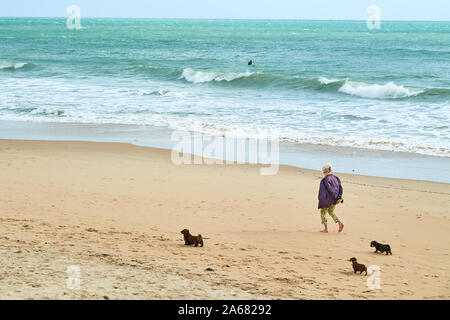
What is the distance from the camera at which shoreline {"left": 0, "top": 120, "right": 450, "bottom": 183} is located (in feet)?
42.7

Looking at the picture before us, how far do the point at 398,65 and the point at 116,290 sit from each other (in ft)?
128

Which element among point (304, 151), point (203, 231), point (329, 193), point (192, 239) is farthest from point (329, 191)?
point (304, 151)

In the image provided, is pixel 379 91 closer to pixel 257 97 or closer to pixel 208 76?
pixel 257 97

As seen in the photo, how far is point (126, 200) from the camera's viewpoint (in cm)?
983

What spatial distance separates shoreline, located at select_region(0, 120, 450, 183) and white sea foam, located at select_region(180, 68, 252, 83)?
16358mm

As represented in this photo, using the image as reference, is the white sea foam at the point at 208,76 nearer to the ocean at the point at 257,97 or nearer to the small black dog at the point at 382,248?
the ocean at the point at 257,97

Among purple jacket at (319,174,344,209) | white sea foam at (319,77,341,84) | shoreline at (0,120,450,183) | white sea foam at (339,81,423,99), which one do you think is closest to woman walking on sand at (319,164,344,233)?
purple jacket at (319,174,344,209)

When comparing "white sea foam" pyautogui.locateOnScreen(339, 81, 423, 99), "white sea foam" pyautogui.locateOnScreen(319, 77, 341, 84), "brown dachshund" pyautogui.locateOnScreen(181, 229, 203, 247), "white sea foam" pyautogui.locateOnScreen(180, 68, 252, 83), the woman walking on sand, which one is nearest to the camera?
"brown dachshund" pyautogui.locateOnScreen(181, 229, 203, 247)

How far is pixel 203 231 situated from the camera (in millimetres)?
8289

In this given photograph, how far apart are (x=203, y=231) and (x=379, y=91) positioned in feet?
71.9

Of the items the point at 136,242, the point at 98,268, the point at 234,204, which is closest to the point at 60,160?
the point at 234,204

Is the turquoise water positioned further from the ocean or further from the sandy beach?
the sandy beach

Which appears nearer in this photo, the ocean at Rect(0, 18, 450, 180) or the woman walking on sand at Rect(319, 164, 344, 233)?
Answer: the woman walking on sand at Rect(319, 164, 344, 233)
